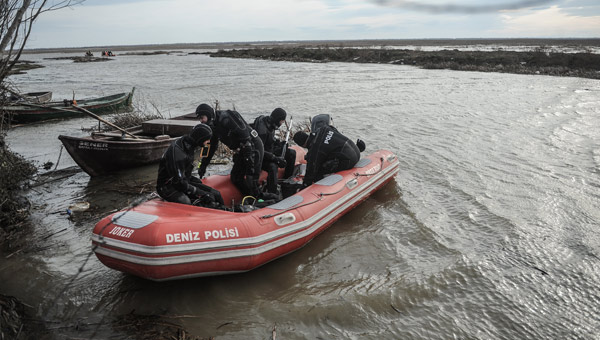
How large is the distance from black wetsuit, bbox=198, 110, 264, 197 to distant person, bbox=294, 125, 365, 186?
0.81m

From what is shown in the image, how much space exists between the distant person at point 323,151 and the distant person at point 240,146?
2.66 ft

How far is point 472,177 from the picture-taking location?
28.1 feet

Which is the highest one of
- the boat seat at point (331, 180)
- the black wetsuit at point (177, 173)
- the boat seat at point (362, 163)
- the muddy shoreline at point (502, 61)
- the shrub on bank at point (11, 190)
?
the muddy shoreline at point (502, 61)

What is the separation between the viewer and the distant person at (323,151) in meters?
6.59

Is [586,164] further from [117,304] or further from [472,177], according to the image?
[117,304]

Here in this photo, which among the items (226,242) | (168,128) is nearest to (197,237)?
(226,242)

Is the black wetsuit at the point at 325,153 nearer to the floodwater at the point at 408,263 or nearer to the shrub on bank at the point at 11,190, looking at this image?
the floodwater at the point at 408,263

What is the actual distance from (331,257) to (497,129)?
30.3ft

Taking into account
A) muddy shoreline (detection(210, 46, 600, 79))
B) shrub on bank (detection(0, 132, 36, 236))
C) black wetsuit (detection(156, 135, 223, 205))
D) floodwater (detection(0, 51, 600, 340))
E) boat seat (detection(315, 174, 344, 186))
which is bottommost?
floodwater (detection(0, 51, 600, 340))

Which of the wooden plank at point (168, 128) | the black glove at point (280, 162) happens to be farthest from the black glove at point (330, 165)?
the wooden plank at point (168, 128)

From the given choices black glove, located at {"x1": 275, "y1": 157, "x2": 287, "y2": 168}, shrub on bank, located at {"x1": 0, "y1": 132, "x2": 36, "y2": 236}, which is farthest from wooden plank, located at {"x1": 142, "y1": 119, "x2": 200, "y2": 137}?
black glove, located at {"x1": 275, "y1": 157, "x2": 287, "y2": 168}

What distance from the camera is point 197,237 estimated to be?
430cm

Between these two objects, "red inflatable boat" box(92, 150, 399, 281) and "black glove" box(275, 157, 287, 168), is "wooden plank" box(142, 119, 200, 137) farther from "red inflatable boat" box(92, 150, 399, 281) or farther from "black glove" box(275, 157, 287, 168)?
"red inflatable boat" box(92, 150, 399, 281)

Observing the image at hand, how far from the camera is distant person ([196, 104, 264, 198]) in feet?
19.8
